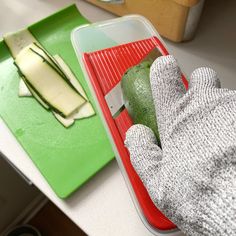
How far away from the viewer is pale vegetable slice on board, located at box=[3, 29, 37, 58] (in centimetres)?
70

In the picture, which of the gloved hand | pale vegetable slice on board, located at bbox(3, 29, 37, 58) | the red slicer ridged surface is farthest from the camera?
pale vegetable slice on board, located at bbox(3, 29, 37, 58)

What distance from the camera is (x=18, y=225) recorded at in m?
1.06

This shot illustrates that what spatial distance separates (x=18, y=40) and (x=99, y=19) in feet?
0.68

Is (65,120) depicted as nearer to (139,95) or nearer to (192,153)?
(139,95)

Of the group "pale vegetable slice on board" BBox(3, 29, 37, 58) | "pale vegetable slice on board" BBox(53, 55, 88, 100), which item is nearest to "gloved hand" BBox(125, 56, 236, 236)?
"pale vegetable slice on board" BBox(53, 55, 88, 100)

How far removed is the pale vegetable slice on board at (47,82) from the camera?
62 centimetres

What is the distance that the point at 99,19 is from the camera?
779 mm

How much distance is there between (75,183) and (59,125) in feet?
0.41

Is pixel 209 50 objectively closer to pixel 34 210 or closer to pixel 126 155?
pixel 126 155

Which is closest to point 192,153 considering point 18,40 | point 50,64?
point 50,64

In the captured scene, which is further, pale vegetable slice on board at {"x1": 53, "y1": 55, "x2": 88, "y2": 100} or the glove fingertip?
pale vegetable slice on board at {"x1": 53, "y1": 55, "x2": 88, "y2": 100}

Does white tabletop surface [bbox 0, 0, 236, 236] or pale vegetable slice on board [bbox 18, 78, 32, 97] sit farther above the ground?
pale vegetable slice on board [bbox 18, 78, 32, 97]

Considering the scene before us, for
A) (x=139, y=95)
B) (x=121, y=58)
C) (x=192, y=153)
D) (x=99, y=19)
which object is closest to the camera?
(x=192, y=153)

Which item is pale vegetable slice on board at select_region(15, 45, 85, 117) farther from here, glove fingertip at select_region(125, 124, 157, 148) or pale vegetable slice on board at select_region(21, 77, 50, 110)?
glove fingertip at select_region(125, 124, 157, 148)
